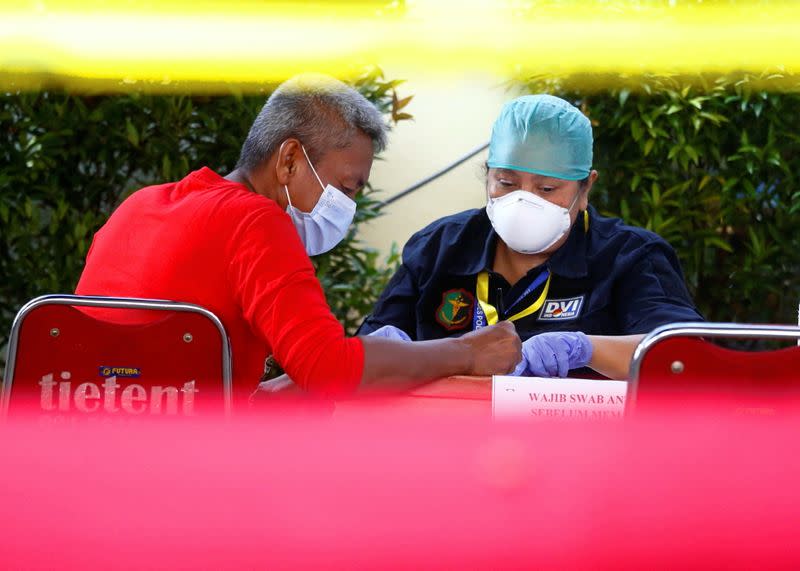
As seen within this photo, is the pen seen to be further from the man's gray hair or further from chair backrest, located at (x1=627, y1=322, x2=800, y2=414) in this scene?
chair backrest, located at (x1=627, y1=322, x2=800, y2=414)

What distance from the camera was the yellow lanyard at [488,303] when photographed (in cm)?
251

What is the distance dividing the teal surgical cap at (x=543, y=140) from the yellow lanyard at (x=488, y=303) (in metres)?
0.27

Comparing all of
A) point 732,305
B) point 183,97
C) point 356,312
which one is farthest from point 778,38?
point 183,97

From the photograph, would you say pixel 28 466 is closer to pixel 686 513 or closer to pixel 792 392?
pixel 686 513

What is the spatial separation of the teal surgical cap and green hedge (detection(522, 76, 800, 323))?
5.90 feet

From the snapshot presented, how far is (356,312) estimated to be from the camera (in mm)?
4602

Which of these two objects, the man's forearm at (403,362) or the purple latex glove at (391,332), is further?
the purple latex glove at (391,332)

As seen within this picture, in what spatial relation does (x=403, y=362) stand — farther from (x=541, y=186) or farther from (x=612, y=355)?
(x=541, y=186)

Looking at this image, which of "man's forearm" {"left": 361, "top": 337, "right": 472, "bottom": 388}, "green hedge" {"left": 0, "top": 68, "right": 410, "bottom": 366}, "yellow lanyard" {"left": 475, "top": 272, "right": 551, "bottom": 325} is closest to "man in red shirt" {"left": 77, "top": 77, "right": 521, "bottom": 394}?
"man's forearm" {"left": 361, "top": 337, "right": 472, "bottom": 388}

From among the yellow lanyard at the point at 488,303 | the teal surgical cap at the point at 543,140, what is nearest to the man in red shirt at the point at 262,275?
the yellow lanyard at the point at 488,303

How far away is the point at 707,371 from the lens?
162 cm

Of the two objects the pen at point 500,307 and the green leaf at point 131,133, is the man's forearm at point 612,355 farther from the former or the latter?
the green leaf at point 131,133

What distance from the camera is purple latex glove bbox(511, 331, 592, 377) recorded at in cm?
219

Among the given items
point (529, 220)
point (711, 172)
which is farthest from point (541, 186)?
point (711, 172)
